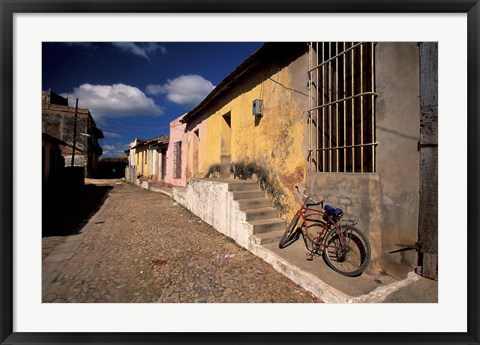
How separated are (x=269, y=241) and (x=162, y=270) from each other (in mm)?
1724

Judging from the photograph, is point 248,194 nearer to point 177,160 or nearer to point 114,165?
point 177,160

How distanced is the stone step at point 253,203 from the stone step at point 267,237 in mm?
711

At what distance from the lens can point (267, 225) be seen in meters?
4.00

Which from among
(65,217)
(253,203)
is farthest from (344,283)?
(65,217)

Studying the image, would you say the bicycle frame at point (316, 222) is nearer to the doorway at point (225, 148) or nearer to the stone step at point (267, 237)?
the stone step at point (267, 237)

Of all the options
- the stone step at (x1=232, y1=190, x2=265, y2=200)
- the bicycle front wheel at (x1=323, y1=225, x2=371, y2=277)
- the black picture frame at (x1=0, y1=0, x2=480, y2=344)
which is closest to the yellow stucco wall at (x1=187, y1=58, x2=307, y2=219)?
the stone step at (x1=232, y1=190, x2=265, y2=200)

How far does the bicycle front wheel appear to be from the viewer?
2717 millimetres

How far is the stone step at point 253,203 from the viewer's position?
439 cm

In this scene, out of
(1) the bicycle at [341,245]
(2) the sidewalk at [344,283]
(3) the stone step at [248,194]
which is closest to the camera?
(2) the sidewalk at [344,283]

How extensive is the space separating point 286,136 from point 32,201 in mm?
3714

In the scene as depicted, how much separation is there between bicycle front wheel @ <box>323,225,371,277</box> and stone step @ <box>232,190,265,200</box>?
6.79 feet
